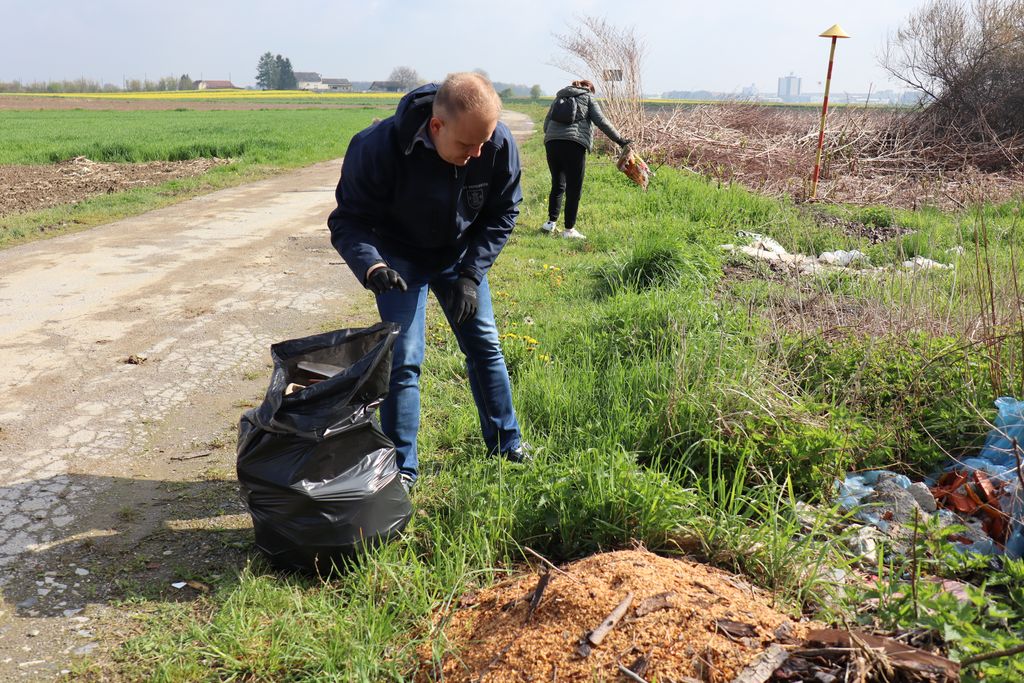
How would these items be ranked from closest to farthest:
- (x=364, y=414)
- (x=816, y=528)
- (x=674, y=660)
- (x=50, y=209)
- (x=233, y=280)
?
(x=674, y=660), (x=816, y=528), (x=364, y=414), (x=233, y=280), (x=50, y=209)

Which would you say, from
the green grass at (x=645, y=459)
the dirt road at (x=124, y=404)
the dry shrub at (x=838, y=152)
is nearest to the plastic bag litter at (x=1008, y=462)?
the green grass at (x=645, y=459)

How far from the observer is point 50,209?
11.0 metres

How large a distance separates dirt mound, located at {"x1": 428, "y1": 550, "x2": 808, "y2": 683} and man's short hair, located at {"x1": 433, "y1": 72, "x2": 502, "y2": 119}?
1.71 meters

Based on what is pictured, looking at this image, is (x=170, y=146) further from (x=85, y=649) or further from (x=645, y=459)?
(x=85, y=649)

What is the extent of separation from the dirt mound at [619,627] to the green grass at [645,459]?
143 millimetres

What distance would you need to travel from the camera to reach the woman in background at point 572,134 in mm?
8875

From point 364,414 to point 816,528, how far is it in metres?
1.72

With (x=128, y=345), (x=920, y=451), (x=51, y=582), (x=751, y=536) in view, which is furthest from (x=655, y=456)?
(x=128, y=345)

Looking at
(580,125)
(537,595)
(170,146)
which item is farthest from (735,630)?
(170,146)

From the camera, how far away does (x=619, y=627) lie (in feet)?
7.58

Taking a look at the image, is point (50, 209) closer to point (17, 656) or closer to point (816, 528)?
point (17, 656)

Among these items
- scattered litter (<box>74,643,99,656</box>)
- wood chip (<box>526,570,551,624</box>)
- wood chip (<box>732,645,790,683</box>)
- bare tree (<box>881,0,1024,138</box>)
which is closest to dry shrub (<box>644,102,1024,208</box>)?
bare tree (<box>881,0,1024,138</box>)

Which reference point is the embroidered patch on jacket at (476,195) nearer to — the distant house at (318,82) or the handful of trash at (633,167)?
the handful of trash at (633,167)

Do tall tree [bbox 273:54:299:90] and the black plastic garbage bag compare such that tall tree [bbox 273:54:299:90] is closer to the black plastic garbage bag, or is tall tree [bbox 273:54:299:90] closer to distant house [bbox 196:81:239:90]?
distant house [bbox 196:81:239:90]
